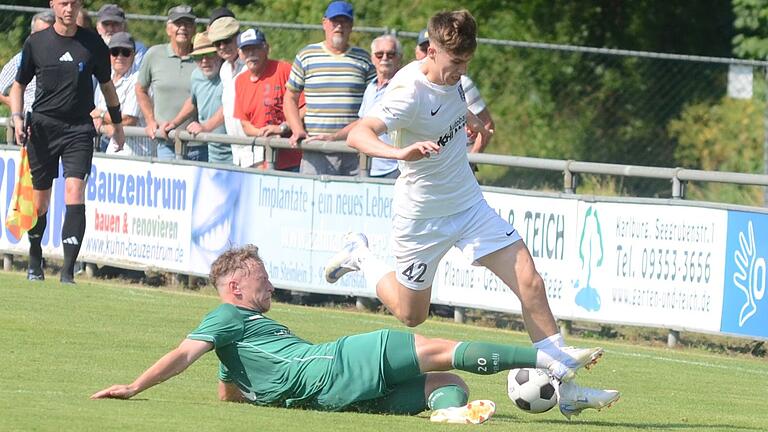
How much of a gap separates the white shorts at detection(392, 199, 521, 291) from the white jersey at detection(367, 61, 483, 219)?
0.05 metres

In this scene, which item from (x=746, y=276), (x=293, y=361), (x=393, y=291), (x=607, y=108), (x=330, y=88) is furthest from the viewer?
(x=607, y=108)

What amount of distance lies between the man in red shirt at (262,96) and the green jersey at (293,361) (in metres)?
7.51

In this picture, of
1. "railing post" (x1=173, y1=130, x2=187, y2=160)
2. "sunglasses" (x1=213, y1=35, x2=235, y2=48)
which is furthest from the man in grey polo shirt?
"sunglasses" (x1=213, y1=35, x2=235, y2=48)

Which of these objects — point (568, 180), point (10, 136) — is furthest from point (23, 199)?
point (568, 180)

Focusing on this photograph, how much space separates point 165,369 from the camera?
839 centimetres

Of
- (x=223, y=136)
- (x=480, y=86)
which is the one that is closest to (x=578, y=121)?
(x=480, y=86)

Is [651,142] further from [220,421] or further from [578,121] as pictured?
[220,421]

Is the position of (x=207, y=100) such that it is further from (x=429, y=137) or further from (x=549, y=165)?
(x=429, y=137)

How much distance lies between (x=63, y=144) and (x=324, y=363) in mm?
6773

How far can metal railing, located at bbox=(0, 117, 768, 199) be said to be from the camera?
Result: 13.6 metres

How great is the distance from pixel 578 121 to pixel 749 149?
2515 mm

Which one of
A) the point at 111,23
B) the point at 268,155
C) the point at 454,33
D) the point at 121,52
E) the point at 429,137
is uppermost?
the point at 111,23

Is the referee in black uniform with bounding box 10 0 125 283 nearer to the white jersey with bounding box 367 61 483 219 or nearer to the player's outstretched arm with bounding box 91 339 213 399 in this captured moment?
the white jersey with bounding box 367 61 483 219

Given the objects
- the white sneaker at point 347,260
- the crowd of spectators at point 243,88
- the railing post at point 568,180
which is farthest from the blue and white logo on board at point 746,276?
the white sneaker at point 347,260
